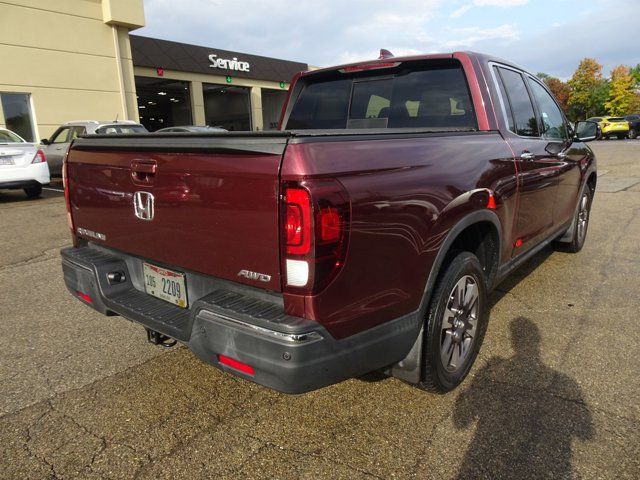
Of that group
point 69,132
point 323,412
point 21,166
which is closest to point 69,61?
point 69,132

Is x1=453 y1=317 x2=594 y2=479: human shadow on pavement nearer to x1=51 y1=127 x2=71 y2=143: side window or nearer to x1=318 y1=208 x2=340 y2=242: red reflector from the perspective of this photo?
x1=318 y1=208 x2=340 y2=242: red reflector

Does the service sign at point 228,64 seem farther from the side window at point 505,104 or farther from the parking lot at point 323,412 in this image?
the side window at point 505,104

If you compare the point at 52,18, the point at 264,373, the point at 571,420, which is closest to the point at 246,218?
the point at 264,373

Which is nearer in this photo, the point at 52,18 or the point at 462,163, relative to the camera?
the point at 462,163

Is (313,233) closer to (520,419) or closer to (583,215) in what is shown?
(520,419)

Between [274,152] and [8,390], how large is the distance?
233 cm

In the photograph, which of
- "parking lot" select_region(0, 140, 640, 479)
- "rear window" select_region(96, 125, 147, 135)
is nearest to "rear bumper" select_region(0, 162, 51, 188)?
"rear window" select_region(96, 125, 147, 135)

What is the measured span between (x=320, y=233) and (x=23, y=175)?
10.2 meters

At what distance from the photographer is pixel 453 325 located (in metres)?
2.67

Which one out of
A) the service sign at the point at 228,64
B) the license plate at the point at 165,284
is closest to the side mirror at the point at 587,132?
the license plate at the point at 165,284

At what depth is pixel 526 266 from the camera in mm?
5137

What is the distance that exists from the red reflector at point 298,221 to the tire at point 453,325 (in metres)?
0.92

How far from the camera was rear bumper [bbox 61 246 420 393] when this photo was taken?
184cm

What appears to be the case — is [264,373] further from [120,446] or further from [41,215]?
[41,215]
